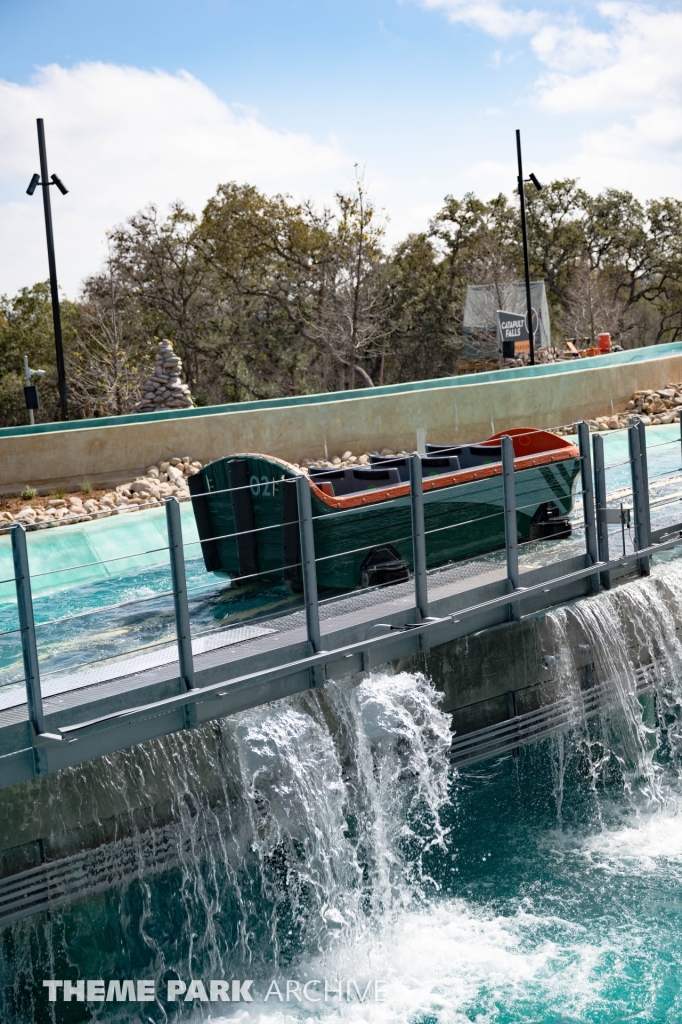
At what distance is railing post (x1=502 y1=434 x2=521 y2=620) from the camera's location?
265 inches

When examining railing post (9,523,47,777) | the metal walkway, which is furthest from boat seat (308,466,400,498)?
railing post (9,523,47,777)

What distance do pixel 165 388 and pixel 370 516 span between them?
15.8 meters

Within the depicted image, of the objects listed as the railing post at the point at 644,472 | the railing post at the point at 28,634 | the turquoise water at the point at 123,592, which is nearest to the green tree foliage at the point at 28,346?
the turquoise water at the point at 123,592

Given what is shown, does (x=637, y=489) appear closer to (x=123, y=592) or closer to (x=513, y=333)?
(x=123, y=592)

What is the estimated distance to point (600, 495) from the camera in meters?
7.56

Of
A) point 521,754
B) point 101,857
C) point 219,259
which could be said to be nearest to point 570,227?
point 219,259

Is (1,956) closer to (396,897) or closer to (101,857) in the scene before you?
(101,857)

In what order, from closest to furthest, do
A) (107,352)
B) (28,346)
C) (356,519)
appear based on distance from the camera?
(356,519) → (107,352) → (28,346)

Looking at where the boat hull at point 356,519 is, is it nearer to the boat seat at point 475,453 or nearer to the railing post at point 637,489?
the railing post at point 637,489

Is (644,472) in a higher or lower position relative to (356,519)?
higher

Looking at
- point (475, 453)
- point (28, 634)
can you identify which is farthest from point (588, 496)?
point (28, 634)

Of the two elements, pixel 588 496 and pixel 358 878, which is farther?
pixel 588 496

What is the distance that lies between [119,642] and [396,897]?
8.57 feet

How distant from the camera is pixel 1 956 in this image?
522 cm
